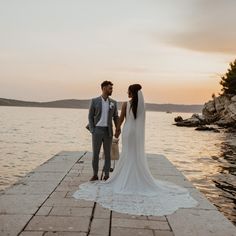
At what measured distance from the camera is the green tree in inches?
3366

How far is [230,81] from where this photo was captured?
86812 millimetres

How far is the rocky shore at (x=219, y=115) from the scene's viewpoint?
71.9m

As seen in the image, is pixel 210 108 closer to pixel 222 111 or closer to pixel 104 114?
pixel 222 111

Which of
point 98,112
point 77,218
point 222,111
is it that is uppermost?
point 98,112

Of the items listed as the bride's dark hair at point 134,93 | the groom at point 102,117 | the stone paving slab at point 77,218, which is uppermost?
the bride's dark hair at point 134,93

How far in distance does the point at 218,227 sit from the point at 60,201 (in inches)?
127

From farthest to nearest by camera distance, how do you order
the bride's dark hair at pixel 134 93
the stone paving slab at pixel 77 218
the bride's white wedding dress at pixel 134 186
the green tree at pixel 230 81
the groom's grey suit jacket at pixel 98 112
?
the green tree at pixel 230 81
the groom's grey suit jacket at pixel 98 112
the bride's dark hair at pixel 134 93
the bride's white wedding dress at pixel 134 186
the stone paving slab at pixel 77 218

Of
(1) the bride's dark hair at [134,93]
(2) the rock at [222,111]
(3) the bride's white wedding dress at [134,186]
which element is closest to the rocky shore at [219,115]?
(2) the rock at [222,111]

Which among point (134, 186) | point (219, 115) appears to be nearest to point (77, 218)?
point (134, 186)

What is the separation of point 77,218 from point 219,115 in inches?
3190

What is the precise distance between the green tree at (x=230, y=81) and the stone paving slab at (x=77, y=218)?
7925 centimetres

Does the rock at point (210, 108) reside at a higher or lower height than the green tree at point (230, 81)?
lower

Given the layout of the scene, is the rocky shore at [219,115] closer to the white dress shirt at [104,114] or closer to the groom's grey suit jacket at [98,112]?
the groom's grey suit jacket at [98,112]

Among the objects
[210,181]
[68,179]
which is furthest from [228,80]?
[68,179]
